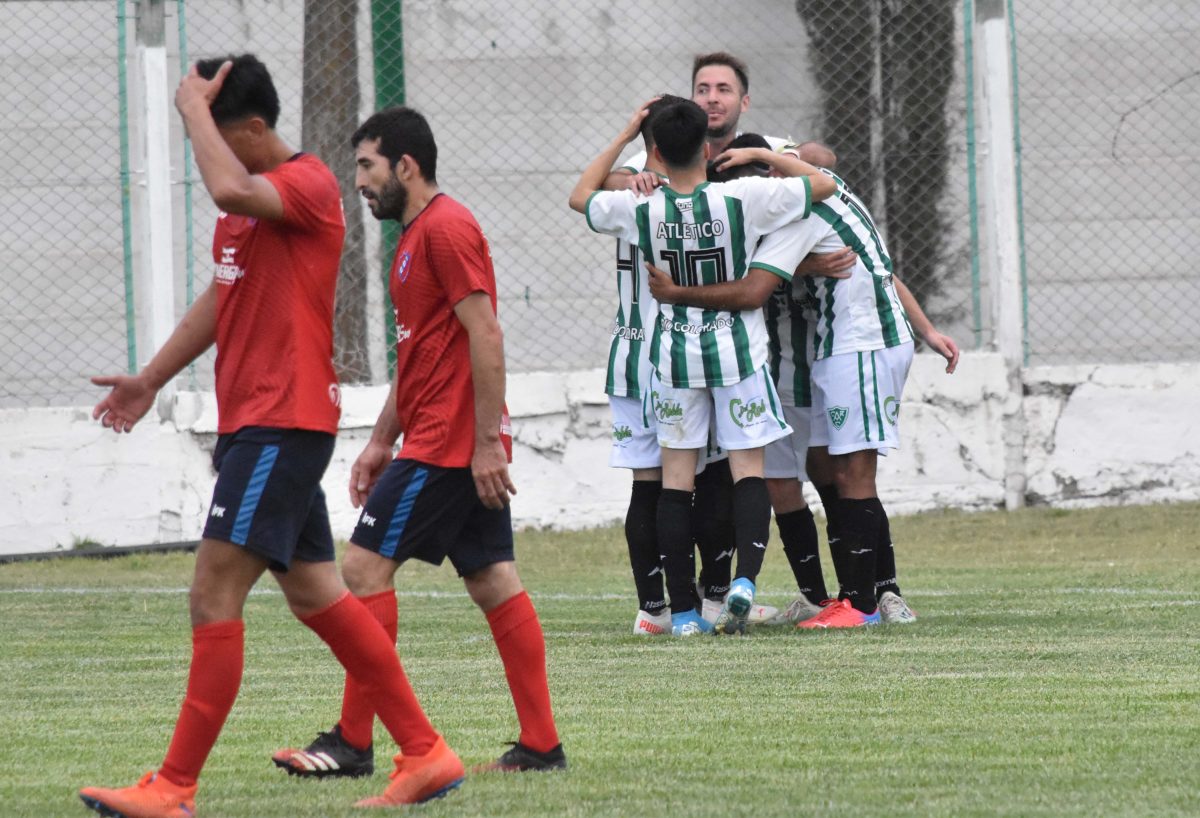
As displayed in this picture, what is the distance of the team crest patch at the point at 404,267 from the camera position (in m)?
4.52

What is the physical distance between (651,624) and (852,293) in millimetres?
1450

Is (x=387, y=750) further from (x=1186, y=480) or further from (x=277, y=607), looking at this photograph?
(x=1186, y=480)

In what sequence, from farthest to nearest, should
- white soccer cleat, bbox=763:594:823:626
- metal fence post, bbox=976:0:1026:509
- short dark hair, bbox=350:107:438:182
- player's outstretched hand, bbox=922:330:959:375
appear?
metal fence post, bbox=976:0:1026:509
player's outstretched hand, bbox=922:330:959:375
white soccer cleat, bbox=763:594:823:626
short dark hair, bbox=350:107:438:182

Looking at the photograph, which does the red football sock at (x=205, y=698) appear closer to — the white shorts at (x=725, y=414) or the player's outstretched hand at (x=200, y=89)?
the player's outstretched hand at (x=200, y=89)

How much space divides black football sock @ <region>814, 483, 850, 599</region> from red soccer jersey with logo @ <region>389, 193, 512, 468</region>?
310 centimetres

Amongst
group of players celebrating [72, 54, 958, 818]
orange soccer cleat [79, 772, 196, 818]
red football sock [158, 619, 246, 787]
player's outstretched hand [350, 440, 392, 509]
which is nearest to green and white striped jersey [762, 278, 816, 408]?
group of players celebrating [72, 54, 958, 818]

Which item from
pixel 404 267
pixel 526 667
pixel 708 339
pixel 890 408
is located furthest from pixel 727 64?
pixel 526 667

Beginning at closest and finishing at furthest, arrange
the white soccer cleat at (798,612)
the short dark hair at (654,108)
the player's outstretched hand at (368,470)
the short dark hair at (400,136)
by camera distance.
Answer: the short dark hair at (400,136)
the player's outstretched hand at (368,470)
the short dark hair at (654,108)
the white soccer cleat at (798,612)

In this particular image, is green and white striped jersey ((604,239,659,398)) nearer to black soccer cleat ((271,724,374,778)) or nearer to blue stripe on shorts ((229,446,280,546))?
black soccer cleat ((271,724,374,778))

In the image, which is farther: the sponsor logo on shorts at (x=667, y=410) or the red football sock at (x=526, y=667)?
the sponsor logo on shorts at (x=667, y=410)

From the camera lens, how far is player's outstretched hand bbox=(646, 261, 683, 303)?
712cm

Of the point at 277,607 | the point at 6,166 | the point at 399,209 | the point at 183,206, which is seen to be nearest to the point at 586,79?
the point at 183,206

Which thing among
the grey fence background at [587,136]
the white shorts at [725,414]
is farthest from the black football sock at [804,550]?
A: the grey fence background at [587,136]

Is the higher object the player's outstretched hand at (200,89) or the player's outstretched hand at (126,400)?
the player's outstretched hand at (200,89)
